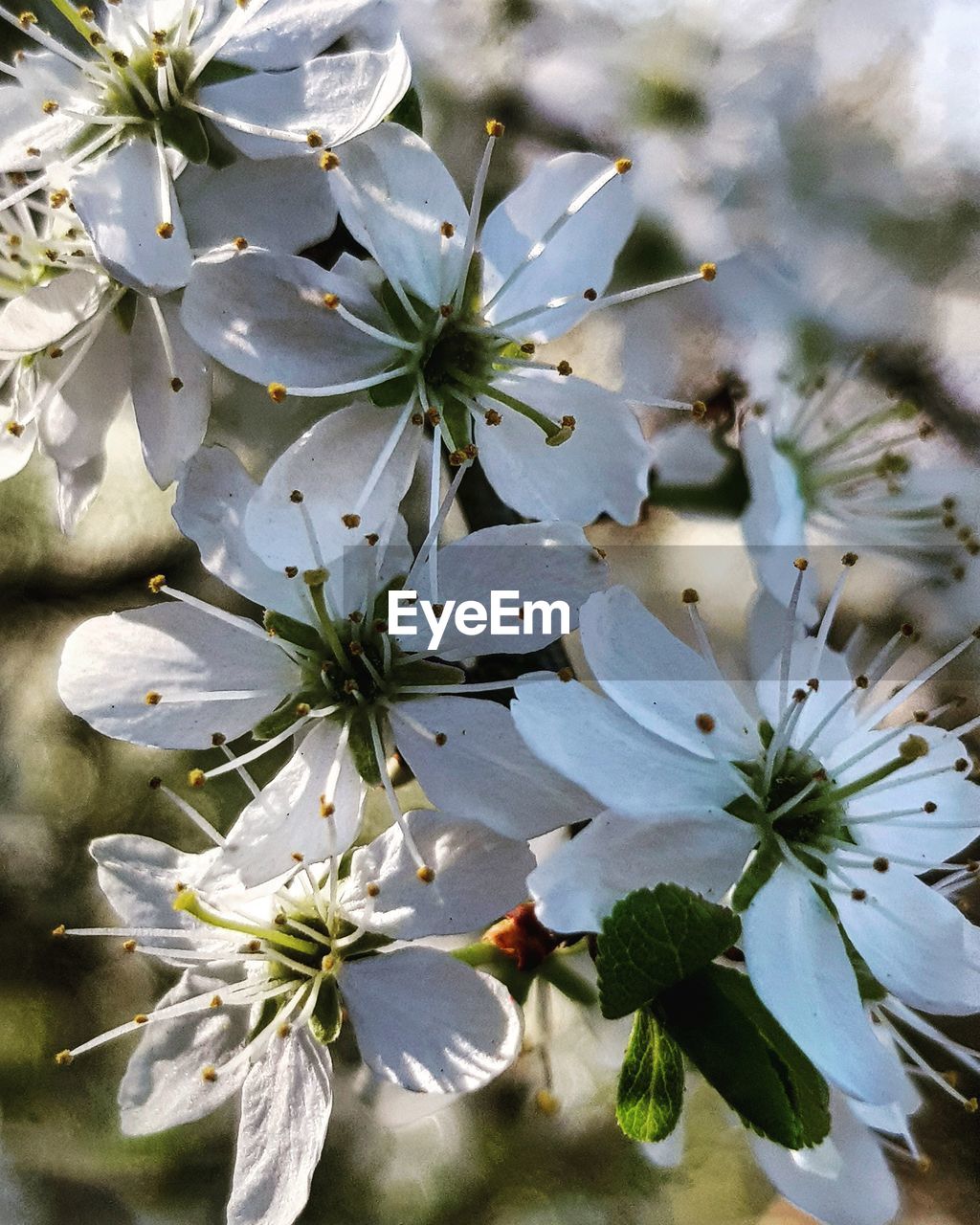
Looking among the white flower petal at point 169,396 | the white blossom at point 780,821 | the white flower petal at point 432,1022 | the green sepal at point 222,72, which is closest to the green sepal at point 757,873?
the white blossom at point 780,821

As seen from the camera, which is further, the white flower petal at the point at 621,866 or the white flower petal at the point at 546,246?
the white flower petal at the point at 546,246

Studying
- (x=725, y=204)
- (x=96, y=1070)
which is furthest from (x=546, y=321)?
(x=96, y=1070)

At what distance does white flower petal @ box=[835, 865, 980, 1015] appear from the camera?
472 millimetres

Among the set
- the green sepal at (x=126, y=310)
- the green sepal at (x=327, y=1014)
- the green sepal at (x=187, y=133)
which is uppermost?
the green sepal at (x=187, y=133)

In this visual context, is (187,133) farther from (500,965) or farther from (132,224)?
(500,965)

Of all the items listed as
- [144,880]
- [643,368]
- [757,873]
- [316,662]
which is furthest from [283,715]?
[643,368]

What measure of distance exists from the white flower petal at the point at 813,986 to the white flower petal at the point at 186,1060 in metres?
0.29

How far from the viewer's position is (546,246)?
531 mm

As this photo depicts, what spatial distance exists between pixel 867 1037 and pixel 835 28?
0.67 metres

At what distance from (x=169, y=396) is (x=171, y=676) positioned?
0.47ft

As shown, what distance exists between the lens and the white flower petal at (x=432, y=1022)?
0.49 m

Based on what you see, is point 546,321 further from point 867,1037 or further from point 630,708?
point 867,1037

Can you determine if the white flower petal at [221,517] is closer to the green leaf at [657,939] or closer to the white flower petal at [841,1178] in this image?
the green leaf at [657,939]

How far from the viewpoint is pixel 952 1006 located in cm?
48
